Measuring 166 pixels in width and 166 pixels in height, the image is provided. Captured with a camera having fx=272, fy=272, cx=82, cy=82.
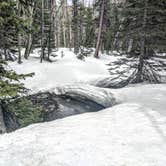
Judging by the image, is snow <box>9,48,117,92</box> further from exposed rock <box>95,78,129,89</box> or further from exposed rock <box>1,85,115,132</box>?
exposed rock <box>1,85,115,132</box>

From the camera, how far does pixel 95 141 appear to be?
18.8ft

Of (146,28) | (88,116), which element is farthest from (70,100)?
(146,28)

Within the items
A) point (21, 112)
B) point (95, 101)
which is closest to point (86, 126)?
Result: point (21, 112)

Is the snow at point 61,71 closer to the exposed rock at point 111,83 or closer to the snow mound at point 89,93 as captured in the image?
the exposed rock at point 111,83

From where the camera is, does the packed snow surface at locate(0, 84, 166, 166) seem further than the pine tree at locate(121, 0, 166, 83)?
No

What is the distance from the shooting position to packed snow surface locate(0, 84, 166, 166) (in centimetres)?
501

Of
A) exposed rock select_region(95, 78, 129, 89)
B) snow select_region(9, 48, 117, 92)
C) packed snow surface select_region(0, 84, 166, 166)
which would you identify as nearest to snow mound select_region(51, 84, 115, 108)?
packed snow surface select_region(0, 84, 166, 166)

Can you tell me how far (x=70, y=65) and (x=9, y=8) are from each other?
12971 mm

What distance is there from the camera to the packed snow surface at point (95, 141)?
197 inches

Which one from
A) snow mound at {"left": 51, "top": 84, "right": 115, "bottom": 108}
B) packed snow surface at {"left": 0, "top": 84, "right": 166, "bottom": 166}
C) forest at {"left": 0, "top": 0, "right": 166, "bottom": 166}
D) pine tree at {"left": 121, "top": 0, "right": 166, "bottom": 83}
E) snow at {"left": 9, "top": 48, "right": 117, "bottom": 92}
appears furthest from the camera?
snow at {"left": 9, "top": 48, "right": 117, "bottom": 92}

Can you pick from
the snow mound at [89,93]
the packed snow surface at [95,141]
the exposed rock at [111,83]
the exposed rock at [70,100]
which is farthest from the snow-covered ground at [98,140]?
the exposed rock at [111,83]

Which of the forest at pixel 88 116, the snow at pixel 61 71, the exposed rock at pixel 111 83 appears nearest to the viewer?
the forest at pixel 88 116

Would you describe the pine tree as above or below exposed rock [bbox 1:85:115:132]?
above

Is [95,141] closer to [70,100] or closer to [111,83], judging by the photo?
[70,100]
